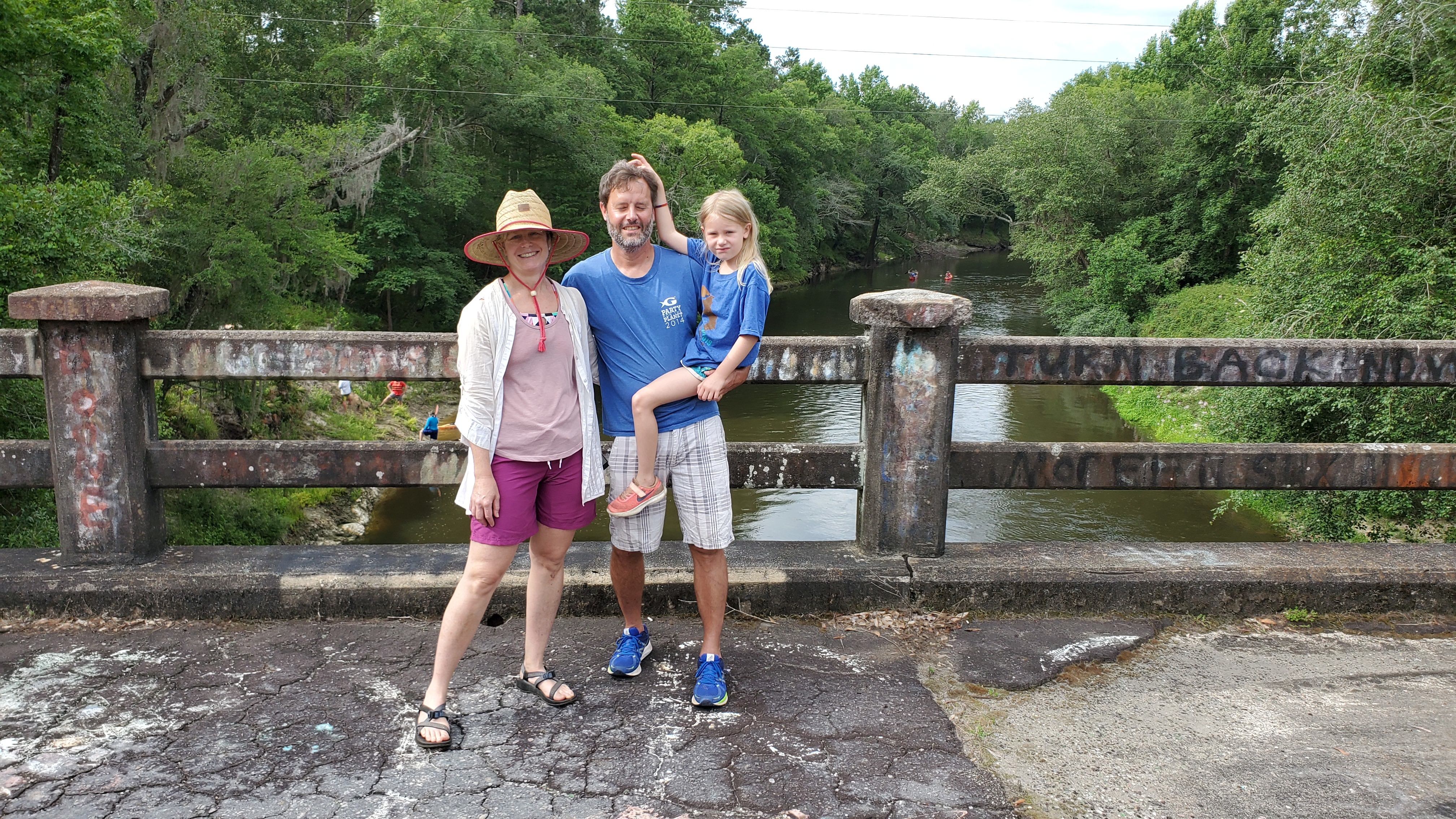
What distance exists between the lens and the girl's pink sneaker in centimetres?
322

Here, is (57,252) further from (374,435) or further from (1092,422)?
(1092,422)

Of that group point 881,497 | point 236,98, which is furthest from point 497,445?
point 236,98

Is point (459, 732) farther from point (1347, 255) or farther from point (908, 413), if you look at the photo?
point (1347, 255)

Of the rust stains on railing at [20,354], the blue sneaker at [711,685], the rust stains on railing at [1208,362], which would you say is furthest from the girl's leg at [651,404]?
the rust stains on railing at [20,354]

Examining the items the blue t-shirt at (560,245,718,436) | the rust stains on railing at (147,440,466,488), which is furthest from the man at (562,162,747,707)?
the rust stains on railing at (147,440,466,488)

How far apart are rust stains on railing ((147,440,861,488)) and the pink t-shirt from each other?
0.79 m

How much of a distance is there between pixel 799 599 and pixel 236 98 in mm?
28790

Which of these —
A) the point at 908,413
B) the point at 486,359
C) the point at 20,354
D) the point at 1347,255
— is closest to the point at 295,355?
the point at 20,354

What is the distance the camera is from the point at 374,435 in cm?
2136

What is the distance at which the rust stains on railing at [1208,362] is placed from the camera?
398cm

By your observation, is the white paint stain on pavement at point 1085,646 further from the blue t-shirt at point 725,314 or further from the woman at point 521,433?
the woman at point 521,433

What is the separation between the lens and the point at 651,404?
319cm

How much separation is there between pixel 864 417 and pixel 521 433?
5.03 ft

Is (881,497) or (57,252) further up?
(57,252)
